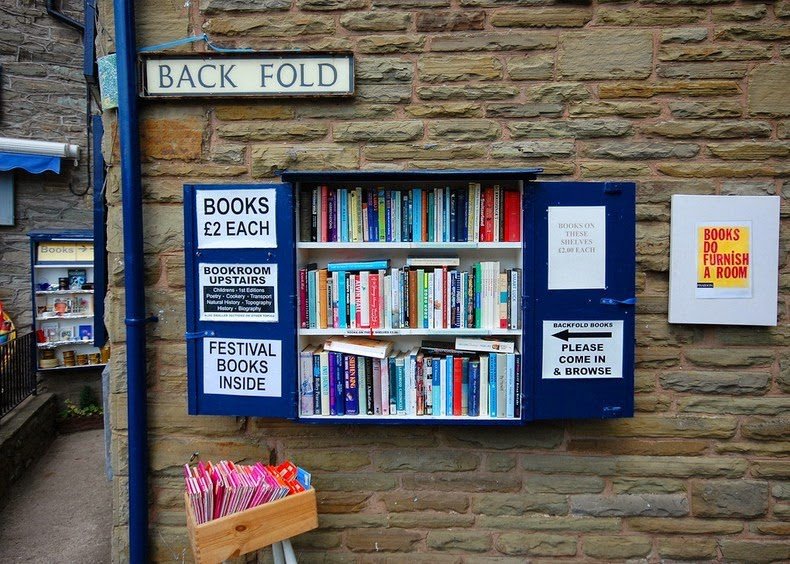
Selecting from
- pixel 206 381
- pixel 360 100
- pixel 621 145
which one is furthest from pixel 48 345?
pixel 621 145

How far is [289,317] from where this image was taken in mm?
2447

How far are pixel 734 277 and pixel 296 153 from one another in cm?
243

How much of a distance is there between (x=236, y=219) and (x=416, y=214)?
91 centimetres

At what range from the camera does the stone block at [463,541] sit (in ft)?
8.82

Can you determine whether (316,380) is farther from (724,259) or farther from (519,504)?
(724,259)

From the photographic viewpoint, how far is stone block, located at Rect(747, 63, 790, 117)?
2590 millimetres

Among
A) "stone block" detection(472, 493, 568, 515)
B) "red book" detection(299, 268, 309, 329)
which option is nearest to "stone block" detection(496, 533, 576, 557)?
"stone block" detection(472, 493, 568, 515)

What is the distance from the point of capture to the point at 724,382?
8.67 feet

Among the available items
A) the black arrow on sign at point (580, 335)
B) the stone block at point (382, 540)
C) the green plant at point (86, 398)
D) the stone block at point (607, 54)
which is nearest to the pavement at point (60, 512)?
the green plant at point (86, 398)

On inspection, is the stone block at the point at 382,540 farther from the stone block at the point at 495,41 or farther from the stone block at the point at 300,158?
the stone block at the point at 495,41

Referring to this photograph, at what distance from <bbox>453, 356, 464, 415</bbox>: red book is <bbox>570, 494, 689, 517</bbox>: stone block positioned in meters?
0.94

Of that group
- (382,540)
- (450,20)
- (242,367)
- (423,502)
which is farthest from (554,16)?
(382,540)

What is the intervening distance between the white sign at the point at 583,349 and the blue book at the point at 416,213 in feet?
2.63

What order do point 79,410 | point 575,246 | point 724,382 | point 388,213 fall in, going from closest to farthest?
point 575,246, point 388,213, point 724,382, point 79,410
